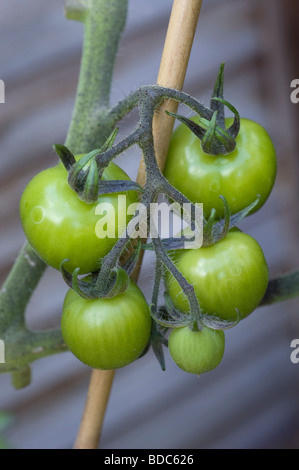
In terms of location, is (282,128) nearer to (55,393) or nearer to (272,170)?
(55,393)

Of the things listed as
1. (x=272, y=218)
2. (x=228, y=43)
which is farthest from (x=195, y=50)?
(x=272, y=218)

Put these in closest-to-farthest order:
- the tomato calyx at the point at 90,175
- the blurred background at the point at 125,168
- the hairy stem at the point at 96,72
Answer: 1. the tomato calyx at the point at 90,175
2. the hairy stem at the point at 96,72
3. the blurred background at the point at 125,168

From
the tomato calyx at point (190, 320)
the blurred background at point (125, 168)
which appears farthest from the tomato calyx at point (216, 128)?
the blurred background at point (125, 168)

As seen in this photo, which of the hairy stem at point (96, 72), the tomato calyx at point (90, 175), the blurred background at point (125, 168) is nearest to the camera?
the tomato calyx at point (90, 175)

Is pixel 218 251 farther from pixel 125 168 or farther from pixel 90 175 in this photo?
pixel 125 168

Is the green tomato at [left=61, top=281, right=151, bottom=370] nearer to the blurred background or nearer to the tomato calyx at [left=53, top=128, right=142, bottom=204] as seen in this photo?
the tomato calyx at [left=53, top=128, right=142, bottom=204]

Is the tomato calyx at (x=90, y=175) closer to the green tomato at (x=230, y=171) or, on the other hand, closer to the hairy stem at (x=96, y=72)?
the green tomato at (x=230, y=171)
